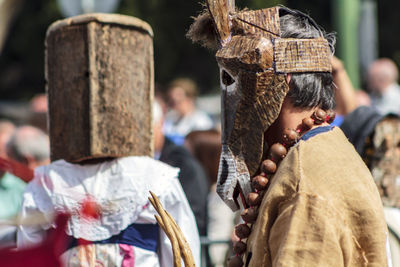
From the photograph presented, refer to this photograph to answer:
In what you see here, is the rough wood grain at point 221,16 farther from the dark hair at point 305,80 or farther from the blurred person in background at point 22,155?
the blurred person in background at point 22,155

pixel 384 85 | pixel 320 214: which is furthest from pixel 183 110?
pixel 320 214

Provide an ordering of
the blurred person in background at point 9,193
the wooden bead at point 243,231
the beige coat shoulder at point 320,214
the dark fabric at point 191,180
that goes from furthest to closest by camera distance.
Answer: the dark fabric at point 191,180 → the blurred person in background at point 9,193 → the wooden bead at point 243,231 → the beige coat shoulder at point 320,214

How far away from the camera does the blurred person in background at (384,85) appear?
693 centimetres

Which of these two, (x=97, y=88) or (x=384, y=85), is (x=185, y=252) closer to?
(x=97, y=88)

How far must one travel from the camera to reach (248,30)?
7.07ft

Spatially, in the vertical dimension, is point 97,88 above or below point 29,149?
above

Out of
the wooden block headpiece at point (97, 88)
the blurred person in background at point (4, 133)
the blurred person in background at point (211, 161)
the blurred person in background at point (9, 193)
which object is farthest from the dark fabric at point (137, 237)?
the blurred person in background at point (4, 133)

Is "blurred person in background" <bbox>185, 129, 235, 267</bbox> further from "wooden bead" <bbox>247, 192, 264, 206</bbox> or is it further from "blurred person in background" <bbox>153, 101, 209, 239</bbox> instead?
"wooden bead" <bbox>247, 192, 264, 206</bbox>

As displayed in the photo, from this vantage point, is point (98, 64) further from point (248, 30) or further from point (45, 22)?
point (45, 22)

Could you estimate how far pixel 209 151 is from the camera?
584 cm

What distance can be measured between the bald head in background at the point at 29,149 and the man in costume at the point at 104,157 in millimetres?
1623

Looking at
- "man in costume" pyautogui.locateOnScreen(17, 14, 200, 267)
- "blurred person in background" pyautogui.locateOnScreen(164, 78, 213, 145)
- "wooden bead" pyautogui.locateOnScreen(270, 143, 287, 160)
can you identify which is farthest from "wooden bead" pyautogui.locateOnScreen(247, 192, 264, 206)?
"blurred person in background" pyautogui.locateOnScreen(164, 78, 213, 145)

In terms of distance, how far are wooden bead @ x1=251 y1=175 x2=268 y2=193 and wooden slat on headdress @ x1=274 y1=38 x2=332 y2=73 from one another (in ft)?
1.11

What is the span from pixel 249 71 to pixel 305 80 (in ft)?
0.58
